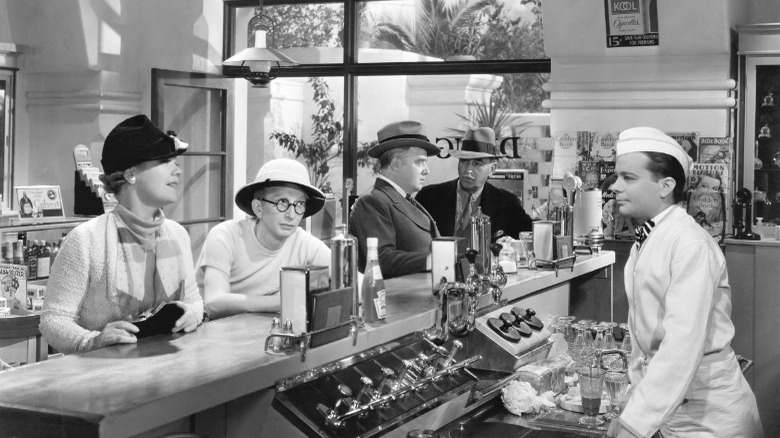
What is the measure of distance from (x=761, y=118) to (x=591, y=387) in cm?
410

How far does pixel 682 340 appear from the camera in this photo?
2.66 meters

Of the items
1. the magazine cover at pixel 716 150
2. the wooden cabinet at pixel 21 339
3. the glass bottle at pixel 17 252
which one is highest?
the magazine cover at pixel 716 150

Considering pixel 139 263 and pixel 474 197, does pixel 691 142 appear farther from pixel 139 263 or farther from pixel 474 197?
pixel 139 263

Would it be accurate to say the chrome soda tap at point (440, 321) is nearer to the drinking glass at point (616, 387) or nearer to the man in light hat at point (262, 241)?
the drinking glass at point (616, 387)

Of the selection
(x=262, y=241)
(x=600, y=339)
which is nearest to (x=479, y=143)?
(x=600, y=339)

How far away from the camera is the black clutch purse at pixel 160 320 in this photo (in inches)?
106

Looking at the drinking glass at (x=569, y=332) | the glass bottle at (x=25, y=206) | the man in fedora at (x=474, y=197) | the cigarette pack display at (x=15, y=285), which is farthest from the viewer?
the glass bottle at (x=25, y=206)

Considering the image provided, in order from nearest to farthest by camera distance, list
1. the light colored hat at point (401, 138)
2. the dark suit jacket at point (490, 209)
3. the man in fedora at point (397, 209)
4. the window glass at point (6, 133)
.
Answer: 1. the man in fedora at point (397, 209)
2. the light colored hat at point (401, 138)
3. the dark suit jacket at point (490, 209)
4. the window glass at point (6, 133)

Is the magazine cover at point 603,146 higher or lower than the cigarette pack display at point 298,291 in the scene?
higher

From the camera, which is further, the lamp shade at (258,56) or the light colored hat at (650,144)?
the lamp shade at (258,56)

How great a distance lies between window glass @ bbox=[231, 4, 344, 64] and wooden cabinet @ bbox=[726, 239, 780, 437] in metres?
3.83

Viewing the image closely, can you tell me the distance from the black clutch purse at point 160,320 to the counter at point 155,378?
0.04 m

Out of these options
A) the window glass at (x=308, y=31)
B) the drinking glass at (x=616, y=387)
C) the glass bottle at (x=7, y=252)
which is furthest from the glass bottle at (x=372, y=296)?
the window glass at (x=308, y=31)

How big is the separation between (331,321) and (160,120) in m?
5.90
